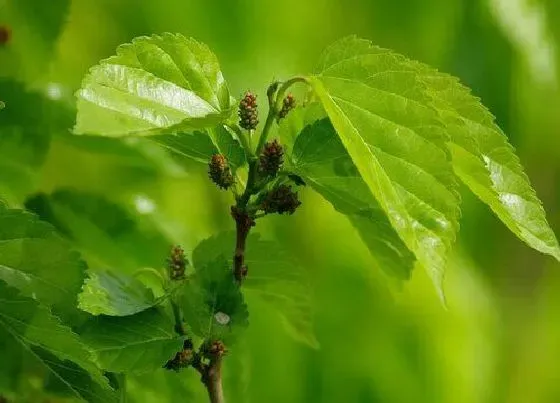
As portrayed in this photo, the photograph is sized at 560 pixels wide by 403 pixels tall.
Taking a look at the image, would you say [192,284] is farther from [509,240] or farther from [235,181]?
[509,240]

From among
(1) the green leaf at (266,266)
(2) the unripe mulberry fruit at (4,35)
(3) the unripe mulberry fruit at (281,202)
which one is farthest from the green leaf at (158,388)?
(2) the unripe mulberry fruit at (4,35)

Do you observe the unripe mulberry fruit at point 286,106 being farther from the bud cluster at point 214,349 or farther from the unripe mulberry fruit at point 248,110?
the bud cluster at point 214,349

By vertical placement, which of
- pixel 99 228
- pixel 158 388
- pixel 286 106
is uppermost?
pixel 286 106

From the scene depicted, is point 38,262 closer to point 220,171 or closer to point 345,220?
point 220,171

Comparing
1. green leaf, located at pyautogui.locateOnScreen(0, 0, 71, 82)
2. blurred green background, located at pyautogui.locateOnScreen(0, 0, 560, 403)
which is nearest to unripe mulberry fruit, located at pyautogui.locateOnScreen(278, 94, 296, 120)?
blurred green background, located at pyautogui.locateOnScreen(0, 0, 560, 403)

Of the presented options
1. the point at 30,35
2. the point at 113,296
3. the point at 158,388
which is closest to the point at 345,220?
the point at 30,35
